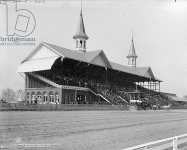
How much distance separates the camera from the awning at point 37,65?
45000mm

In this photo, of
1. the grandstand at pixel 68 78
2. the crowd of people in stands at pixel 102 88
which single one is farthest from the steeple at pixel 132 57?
the crowd of people in stands at pixel 102 88

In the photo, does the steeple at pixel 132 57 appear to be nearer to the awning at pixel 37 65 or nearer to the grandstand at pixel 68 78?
the grandstand at pixel 68 78

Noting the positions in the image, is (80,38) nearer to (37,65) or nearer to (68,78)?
(68,78)

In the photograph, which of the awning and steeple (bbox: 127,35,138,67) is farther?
steeple (bbox: 127,35,138,67)

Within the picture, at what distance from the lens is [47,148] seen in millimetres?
9766

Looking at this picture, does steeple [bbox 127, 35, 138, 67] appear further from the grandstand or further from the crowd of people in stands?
the crowd of people in stands

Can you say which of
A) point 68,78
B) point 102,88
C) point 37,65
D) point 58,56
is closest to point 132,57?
point 102,88

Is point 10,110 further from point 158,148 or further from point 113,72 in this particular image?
point 113,72

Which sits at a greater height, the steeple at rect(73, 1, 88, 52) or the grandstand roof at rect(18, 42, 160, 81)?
the steeple at rect(73, 1, 88, 52)

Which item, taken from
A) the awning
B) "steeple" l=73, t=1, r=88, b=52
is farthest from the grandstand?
"steeple" l=73, t=1, r=88, b=52

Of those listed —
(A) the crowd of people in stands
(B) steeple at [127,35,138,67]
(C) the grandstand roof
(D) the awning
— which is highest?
(B) steeple at [127,35,138,67]

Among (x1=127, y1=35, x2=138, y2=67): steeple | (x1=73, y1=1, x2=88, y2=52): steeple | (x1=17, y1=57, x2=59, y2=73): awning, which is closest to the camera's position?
(x1=17, y1=57, x2=59, y2=73): awning

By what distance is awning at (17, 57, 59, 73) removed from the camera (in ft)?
148

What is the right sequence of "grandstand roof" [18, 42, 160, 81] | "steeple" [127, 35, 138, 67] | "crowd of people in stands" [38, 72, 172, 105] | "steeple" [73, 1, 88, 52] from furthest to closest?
"steeple" [127, 35, 138, 67] < "steeple" [73, 1, 88, 52] < "crowd of people in stands" [38, 72, 172, 105] < "grandstand roof" [18, 42, 160, 81]
